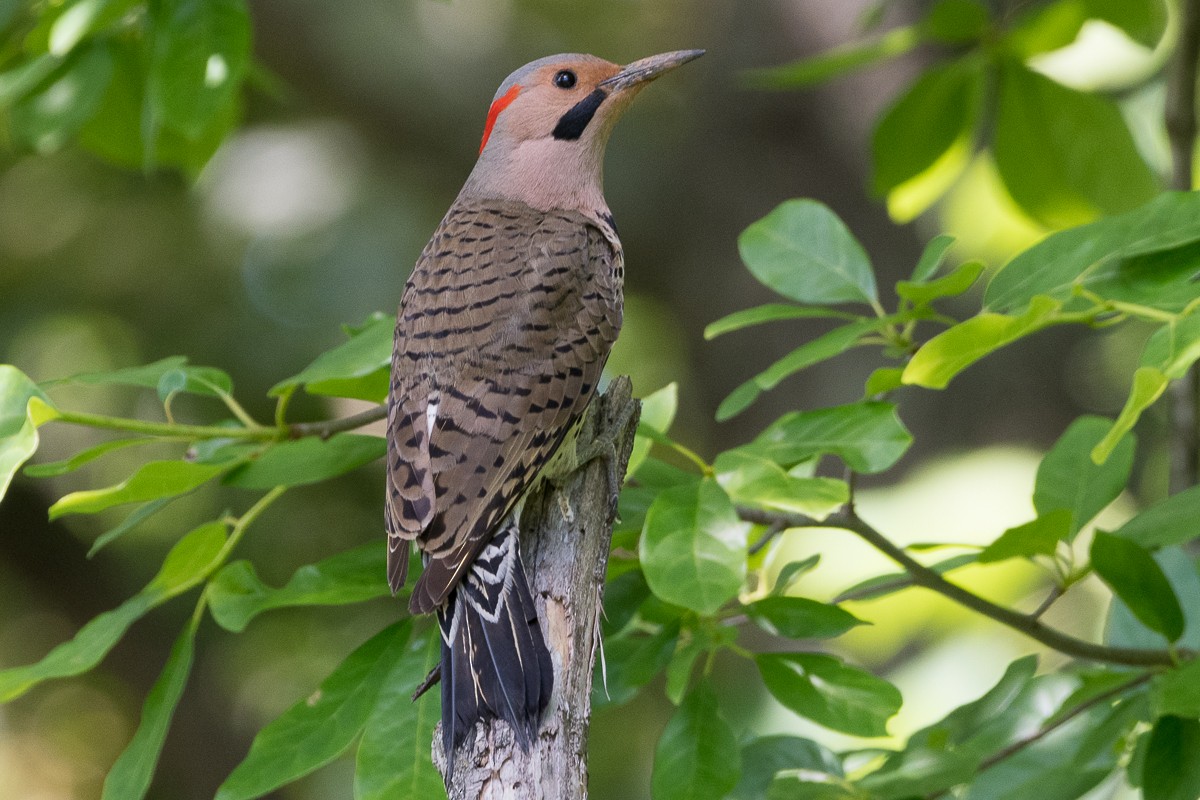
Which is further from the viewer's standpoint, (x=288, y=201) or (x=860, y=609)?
(x=288, y=201)

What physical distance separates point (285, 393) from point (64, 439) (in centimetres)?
468

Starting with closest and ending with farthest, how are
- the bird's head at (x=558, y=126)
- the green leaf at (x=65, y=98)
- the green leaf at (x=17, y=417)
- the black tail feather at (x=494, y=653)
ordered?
1. the green leaf at (x=17, y=417)
2. the black tail feather at (x=494, y=653)
3. the green leaf at (x=65, y=98)
4. the bird's head at (x=558, y=126)

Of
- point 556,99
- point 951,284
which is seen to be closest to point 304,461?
point 951,284

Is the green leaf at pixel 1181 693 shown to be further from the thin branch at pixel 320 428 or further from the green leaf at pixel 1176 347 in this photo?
the thin branch at pixel 320 428

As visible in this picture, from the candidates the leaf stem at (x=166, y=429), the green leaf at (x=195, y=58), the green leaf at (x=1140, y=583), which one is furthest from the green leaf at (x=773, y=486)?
the green leaf at (x=195, y=58)

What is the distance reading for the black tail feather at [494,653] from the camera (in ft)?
6.59

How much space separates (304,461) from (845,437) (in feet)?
3.24

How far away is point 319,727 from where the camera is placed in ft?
6.91

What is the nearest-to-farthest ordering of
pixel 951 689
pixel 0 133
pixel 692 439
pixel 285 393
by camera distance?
pixel 285 393 → pixel 951 689 → pixel 0 133 → pixel 692 439

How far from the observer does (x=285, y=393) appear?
2416mm

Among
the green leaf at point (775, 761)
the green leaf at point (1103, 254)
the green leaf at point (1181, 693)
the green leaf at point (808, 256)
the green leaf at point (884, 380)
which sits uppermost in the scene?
the green leaf at point (1103, 254)

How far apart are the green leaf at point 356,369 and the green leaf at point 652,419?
1.64 ft

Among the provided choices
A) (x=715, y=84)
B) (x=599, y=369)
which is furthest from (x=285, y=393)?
(x=715, y=84)

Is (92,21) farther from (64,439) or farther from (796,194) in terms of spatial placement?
(64,439)
